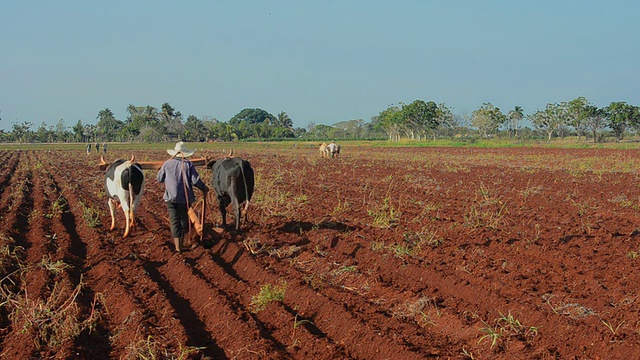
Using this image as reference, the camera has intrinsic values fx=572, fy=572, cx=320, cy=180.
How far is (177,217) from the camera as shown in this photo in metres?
8.05

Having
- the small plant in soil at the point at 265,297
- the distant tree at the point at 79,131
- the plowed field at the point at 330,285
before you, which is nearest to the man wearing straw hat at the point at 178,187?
the plowed field at the point at 330,285

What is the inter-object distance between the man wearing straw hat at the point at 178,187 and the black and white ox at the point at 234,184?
42.7 inches

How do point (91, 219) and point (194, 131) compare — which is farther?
point (194, 131)

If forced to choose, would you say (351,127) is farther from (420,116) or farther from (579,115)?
(579,115)

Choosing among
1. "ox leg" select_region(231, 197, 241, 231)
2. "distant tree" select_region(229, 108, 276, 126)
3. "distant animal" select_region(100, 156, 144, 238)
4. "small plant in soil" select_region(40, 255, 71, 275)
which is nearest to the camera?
"small plant in soil" select_region(40, 255, 71, 275)

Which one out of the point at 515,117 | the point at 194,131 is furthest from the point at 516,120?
the point at 194,131

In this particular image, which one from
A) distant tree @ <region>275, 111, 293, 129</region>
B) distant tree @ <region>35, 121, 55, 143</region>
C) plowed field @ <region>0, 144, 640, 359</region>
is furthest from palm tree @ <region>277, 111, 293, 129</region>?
plowed field @ <region>0, 144, 640, 359</region>

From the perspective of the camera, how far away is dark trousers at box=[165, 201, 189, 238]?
800cm

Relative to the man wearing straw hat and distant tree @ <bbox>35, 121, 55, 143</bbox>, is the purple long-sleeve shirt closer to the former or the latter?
the man wearing straw hat

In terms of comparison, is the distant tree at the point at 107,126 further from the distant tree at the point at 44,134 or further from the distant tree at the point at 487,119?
the distant tree at the point at 487,119

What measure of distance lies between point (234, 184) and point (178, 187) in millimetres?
1382

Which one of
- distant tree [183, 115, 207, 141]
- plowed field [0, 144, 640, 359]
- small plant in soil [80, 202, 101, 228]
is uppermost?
distant tree [183, 115, 207, 141]

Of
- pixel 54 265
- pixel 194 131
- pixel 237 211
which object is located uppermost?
pixel 194 131

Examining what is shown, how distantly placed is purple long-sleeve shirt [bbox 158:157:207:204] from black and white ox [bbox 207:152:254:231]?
3.64ft
